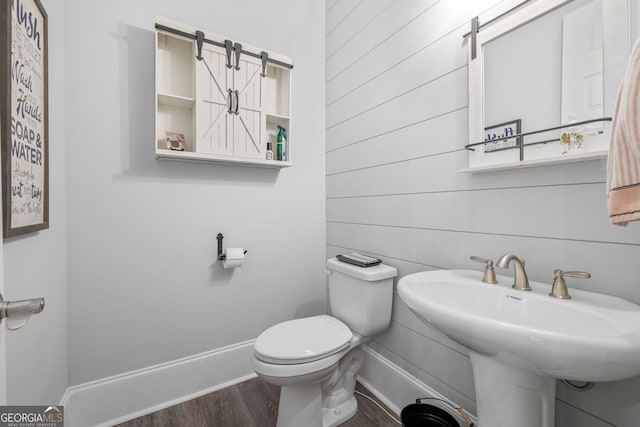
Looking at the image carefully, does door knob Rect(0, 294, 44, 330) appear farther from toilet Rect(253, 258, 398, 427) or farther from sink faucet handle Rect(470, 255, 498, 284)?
sink faucet handle Rect(470, 255, 498, 284)

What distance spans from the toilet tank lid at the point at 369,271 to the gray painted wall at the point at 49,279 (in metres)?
1.25

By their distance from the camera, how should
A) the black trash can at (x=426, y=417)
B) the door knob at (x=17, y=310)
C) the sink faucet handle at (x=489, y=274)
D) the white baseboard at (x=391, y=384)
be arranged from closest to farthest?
the door knob at (x=17, y=310)
the sink faucet handle at (x=489, y=274)
the black trash can at (x=426, y=417)
the white baseboard at (x=391, y=384)

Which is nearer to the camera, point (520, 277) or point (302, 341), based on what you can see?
point (520, 277)

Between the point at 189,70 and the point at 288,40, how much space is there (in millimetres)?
721

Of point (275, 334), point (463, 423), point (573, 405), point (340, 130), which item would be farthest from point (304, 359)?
point (340, 130)

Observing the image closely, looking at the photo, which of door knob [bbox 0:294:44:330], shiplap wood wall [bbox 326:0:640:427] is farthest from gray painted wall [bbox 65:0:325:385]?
door knob [bbox 0:294:44:330]

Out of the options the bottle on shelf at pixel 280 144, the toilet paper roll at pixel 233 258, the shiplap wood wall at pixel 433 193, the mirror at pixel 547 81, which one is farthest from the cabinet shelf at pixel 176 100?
the mirror at pixel 547 81

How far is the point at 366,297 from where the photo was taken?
1435mm

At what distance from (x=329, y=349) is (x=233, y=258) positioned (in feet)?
2.47

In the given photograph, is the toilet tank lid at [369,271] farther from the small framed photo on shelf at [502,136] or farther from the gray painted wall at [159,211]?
the small framed photo on shelf at [502,136]

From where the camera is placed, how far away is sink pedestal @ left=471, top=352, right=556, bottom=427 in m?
0.80

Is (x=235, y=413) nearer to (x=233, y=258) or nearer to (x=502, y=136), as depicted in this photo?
(x=233, y=258)

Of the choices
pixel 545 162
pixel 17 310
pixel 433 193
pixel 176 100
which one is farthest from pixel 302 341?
pixel 176 100

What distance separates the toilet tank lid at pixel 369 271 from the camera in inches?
55.9
